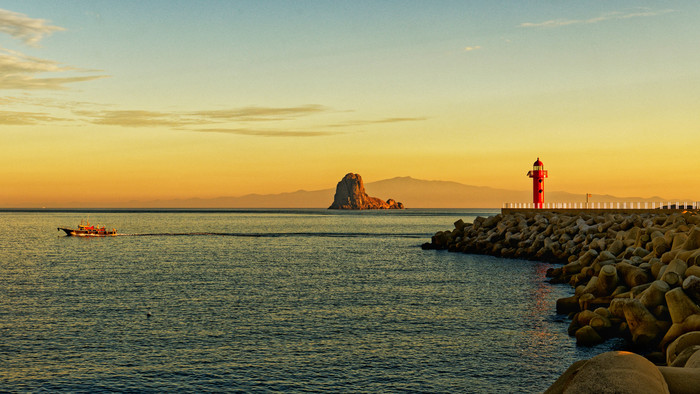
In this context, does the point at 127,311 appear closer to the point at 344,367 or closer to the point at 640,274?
the point at 344,367

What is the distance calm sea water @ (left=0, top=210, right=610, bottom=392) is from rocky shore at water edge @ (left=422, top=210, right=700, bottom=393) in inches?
61.3

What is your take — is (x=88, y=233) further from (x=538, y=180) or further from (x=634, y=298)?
(x=634, y=298)

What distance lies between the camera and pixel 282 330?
79.5 feet

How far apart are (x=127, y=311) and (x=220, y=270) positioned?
1907 cm

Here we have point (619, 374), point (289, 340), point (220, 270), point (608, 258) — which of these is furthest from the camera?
point (220, 270)

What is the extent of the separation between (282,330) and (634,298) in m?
13.9

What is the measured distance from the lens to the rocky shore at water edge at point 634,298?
7547 millimetres

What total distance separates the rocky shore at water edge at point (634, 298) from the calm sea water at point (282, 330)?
1557mm

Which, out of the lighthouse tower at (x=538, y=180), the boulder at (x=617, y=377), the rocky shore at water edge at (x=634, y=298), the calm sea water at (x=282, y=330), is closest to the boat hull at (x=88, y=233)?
the calm sea water at (x=282, y=330)

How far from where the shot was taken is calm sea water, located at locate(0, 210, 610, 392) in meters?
17.8

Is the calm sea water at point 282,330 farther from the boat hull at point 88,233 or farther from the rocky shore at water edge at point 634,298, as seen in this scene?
the boat hull at point 88,233

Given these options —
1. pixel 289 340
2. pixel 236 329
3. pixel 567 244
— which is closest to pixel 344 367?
pixel 289 340

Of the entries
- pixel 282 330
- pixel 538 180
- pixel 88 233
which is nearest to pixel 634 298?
pixel 282 330

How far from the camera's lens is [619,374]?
705 centimetres
